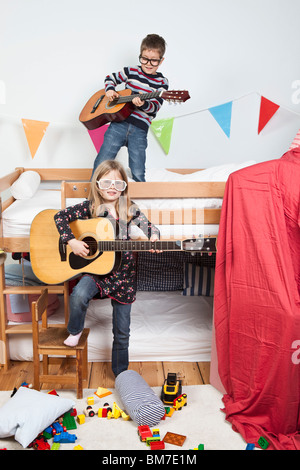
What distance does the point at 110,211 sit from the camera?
1969 mm

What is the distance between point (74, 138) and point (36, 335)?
1363mm

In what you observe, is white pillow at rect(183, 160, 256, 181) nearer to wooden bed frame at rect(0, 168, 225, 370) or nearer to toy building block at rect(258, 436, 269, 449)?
wooden bed frame at rect(0, 168, 225, 370)

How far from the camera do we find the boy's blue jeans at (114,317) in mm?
1938

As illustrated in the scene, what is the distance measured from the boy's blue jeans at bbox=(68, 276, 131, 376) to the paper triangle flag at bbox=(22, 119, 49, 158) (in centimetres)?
108

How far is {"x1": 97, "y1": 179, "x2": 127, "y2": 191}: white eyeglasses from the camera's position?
1925mm

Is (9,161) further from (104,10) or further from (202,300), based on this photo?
(202,300)

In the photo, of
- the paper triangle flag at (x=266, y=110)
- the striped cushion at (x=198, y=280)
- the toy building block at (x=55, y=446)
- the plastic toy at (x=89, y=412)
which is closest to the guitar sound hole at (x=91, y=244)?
the plastic toy at (x=89, y=412)

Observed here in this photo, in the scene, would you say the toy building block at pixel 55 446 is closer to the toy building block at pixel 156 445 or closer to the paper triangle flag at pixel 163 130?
the toy building block at pixel 156 445

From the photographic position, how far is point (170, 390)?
6.33 ft

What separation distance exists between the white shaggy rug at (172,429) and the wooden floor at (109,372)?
10 cm

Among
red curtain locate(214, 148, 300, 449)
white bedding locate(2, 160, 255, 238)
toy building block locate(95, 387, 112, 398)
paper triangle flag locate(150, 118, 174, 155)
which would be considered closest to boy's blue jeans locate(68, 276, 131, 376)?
toy building block locate(95, 387, 112, 398)

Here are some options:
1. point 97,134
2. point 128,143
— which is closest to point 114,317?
point 128,143

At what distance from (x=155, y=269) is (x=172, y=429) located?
1151mm
